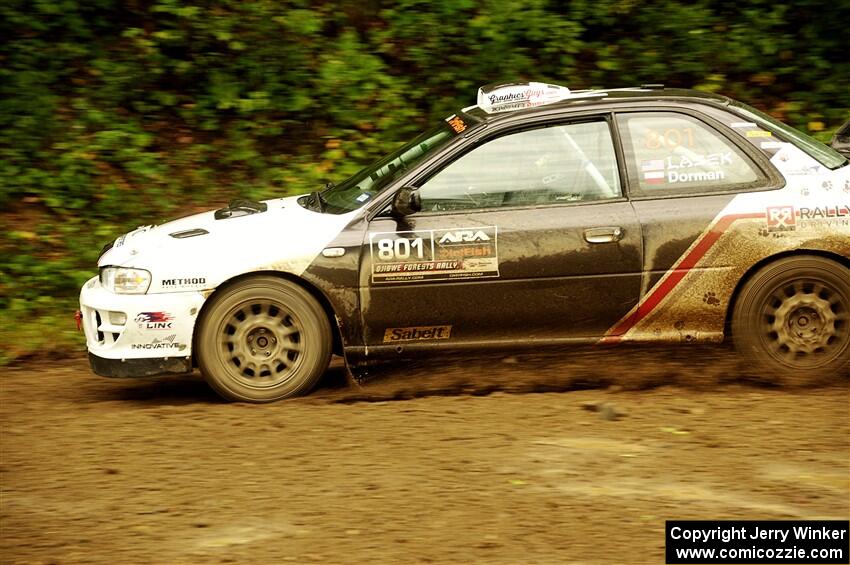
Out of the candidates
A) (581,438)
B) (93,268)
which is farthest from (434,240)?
(93,268)

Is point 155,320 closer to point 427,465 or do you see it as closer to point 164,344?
point 164,344

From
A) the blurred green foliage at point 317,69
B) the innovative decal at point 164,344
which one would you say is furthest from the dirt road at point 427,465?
the blurred green foliage at point 317,69

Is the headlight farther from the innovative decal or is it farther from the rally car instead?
the innovative decal

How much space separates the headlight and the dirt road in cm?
72

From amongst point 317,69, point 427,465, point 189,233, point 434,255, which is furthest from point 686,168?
point 317,69

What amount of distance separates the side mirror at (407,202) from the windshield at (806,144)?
2006mm

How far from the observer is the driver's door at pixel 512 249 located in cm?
662

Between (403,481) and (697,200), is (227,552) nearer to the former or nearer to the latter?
(403,481)

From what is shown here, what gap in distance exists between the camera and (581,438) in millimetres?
5953

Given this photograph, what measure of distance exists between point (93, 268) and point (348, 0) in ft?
14.2

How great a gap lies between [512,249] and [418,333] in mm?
736

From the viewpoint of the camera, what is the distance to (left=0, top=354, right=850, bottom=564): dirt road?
4.80m

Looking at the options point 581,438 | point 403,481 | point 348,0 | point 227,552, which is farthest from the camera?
point 348,0

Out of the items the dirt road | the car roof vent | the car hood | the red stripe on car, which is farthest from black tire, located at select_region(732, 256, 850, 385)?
the car roof vent
